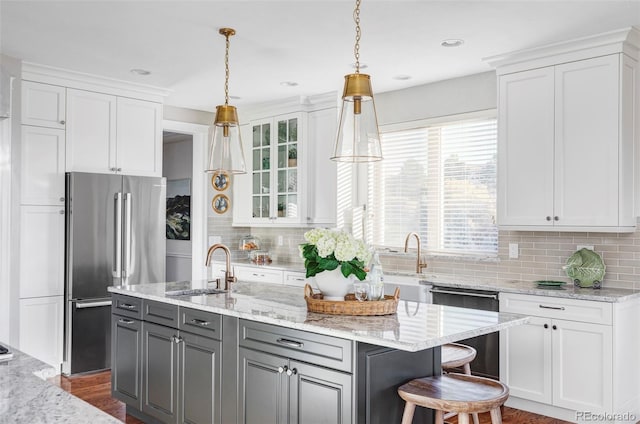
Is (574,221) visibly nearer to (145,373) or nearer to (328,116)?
(328,116)

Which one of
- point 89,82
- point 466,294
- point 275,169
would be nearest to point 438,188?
point 466,294

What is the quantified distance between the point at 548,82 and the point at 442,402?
277 centimetres

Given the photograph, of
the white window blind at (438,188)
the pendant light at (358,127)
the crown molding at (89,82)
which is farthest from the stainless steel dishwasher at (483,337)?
the crown molding at (89,82)

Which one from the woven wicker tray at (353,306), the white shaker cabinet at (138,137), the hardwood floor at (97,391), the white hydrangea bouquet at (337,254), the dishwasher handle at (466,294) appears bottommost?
the hardwood floor at (97,391)

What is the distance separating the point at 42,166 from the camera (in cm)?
478

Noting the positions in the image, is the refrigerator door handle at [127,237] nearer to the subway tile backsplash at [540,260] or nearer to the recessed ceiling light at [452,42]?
the subway tile backsplash at [540,260]

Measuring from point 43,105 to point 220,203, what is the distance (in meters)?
2.37

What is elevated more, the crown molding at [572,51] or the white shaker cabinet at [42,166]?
the crown molding at [572,51]

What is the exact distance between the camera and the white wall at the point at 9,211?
4.37m

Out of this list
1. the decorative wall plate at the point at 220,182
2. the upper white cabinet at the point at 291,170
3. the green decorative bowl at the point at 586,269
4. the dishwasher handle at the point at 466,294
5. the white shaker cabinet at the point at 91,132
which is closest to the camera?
the green decorative bowl at the point at 586,269

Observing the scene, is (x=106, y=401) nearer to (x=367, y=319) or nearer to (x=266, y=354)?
(x=266, y=354)

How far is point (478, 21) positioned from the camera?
3523 mm

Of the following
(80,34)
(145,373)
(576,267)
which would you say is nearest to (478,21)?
(576,267)

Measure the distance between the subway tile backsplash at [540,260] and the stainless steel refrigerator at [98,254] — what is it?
2.38 m
